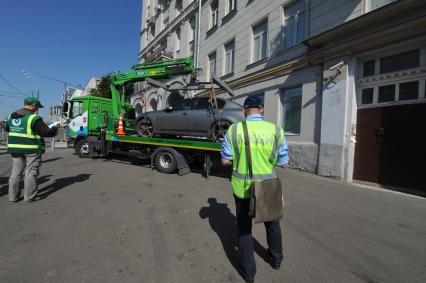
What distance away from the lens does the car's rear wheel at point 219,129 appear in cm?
639

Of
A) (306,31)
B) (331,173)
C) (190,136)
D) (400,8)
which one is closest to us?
(400,8)

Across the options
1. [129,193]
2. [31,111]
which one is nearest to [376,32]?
[129,193]

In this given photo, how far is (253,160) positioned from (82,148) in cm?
979

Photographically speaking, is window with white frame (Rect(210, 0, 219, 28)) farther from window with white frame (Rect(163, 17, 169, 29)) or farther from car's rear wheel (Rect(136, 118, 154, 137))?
car's rear wheel (Rect(136, 118, 154, 137))

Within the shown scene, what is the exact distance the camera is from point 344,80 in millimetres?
7480

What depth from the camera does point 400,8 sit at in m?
6.02

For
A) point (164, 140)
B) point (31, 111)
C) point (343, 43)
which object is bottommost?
point (164, 140)

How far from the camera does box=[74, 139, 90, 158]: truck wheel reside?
9969mm

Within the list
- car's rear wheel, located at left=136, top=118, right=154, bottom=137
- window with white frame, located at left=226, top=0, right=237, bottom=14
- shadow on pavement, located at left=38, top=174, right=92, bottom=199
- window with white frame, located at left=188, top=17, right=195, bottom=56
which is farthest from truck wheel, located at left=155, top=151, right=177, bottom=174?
window with white frame, located at left=188, top=17, right=195, bottom=56

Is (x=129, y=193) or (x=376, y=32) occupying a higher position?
(x=376, y=32)

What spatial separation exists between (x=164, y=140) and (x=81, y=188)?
2.57m

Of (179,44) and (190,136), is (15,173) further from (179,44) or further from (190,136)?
(179,44)

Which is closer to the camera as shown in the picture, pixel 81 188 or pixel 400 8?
pixel 81 188

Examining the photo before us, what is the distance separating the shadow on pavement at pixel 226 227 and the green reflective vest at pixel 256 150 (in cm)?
93
